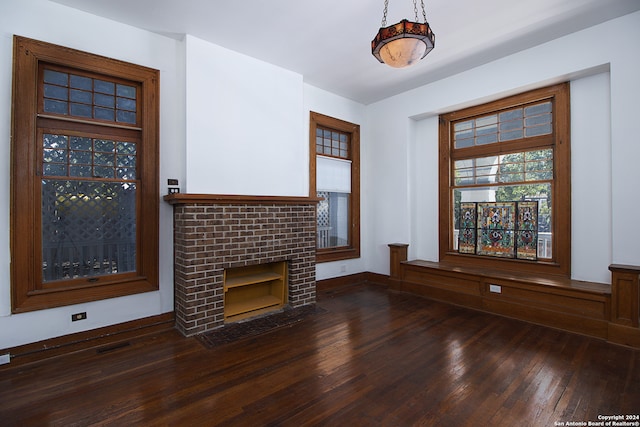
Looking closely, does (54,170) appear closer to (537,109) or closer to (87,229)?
(87,229)

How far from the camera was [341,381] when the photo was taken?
2279 millimetres

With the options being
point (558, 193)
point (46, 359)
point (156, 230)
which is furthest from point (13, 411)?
point (558, 193)

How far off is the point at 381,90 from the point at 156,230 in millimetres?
4047

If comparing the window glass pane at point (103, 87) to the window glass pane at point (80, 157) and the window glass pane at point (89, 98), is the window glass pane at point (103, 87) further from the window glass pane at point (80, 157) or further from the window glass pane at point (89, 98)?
the window glass pane at point (80, 157)

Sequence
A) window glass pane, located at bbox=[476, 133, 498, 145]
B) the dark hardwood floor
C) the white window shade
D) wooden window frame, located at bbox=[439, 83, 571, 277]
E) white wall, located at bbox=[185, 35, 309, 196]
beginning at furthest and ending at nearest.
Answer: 1. the white window shade
2. window glass pane, located at bbox=[476, 133, 498, 145]
3. wooden window frame, located at bbox=[439, 83, 571, 277]
4. white wall, located at bbox=[185, 35, 309, 196]
5. the dark hardwood floor

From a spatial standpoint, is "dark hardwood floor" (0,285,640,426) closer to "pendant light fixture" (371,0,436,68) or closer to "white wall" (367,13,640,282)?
"white wall" (367,13,640,282)

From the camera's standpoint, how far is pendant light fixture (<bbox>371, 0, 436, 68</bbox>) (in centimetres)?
229

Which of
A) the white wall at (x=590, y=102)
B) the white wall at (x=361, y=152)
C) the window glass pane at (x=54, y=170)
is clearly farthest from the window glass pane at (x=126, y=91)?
the white wall at (x=590, y=102)

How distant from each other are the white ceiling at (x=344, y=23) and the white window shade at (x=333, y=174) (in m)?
1.57

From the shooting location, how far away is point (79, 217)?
9.62 ft

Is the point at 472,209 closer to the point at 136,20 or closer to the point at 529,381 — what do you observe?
the point at 529,381

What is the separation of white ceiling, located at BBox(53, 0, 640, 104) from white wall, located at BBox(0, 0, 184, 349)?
16 centimetres

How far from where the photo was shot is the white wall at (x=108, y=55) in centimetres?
255

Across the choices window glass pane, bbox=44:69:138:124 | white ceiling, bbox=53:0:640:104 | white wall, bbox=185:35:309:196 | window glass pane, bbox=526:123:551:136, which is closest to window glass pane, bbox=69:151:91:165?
window glass pane, bbox=44:69:138:124
